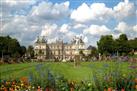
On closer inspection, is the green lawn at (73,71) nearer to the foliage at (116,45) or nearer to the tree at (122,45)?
the tree at (122,45)

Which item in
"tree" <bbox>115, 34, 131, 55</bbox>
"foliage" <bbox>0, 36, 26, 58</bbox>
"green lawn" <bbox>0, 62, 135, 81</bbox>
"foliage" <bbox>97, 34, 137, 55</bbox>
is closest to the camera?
"green lawn" <bbox>0, 62, 135, 81</bbox>

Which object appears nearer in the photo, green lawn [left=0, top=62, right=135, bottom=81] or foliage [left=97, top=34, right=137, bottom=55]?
green lawn [left=0, top=62, right=135, bottom=81]

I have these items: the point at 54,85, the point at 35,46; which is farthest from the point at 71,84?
the point at 35,46

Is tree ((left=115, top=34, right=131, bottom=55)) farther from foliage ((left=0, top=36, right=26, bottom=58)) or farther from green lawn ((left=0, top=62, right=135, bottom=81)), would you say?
green lawn ((left=0, top=62, right=135, bottom=81))

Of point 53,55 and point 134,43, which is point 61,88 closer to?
point 134,43

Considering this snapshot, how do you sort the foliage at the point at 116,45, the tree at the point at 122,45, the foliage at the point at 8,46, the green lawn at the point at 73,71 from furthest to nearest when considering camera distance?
the foliage at the point at 116,45, the tree at the point at 122,45, the foliage at the point at 8,46, the green lawn at the point at 73,71

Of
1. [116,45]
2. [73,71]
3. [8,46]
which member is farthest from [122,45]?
[73,71]

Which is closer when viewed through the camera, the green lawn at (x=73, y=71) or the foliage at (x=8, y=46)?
the green lawn at (x=73, y=71)

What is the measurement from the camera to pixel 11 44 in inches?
4781

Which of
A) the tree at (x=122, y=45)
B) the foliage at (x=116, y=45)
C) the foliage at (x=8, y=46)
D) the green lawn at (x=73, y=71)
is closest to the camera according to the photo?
the green lawn at (x=73, y=71)

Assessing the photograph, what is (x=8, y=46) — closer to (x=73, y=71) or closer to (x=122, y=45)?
(x=122, y=45)

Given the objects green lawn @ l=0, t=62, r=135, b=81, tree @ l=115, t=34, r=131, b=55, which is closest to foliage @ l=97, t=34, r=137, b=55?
tree @ l=115, t=34, r=131, b=55

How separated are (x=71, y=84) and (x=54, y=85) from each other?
0.79m

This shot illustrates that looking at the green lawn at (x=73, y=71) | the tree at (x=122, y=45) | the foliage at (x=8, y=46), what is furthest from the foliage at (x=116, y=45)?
the green lawn at (x=73, y=71)
